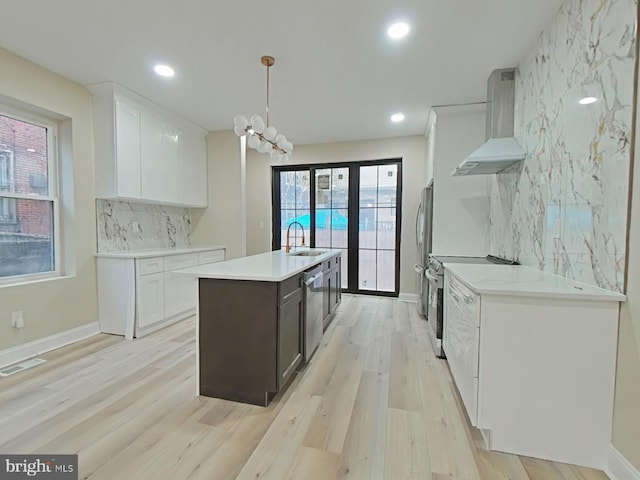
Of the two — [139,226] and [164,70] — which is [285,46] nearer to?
[164,70]

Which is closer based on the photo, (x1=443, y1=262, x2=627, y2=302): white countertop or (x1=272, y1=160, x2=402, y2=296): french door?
(x1=443, y1=262, x2=627, y2=302): white countertop

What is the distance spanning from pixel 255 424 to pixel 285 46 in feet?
9.24

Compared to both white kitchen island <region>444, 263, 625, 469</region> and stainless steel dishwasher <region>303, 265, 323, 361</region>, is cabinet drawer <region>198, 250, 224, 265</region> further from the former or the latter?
white kitchen island <region>444, 263, 625, 469</region>

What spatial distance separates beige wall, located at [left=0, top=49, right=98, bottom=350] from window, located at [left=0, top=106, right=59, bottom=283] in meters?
0.17

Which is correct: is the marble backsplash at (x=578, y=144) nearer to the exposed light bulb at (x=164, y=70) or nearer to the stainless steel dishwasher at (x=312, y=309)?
the stainless steel dishwasher at (x=312, y=309)

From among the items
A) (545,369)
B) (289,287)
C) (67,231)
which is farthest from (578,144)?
(67,231)

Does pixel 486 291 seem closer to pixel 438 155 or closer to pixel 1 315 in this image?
pixel 438 155

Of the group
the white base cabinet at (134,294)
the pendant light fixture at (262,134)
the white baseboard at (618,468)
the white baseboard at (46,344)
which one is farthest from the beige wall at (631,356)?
the white baseboard at (46,344)

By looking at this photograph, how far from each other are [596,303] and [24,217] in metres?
4.46

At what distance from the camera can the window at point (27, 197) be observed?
2662mm

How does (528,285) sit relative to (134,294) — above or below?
above

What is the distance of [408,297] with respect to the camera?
4785 millimetres

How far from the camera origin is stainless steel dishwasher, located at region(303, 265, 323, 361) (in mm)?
2443

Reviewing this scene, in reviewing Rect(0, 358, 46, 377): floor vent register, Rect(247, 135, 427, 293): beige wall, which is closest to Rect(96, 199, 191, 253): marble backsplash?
Rect(0, 358, 46, 377): floor vent register
